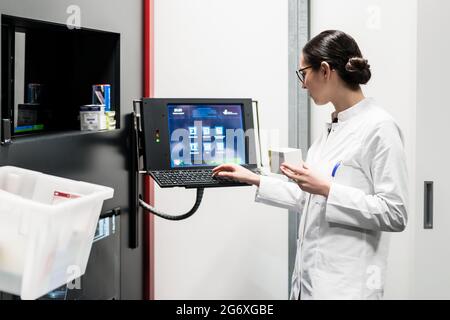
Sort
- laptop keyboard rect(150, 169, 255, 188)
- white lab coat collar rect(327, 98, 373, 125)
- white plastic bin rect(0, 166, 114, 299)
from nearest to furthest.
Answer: white plastic bin rect(0, 166, 114, 299), white lab coat collar rect(327, 98, 373, 125), laptop keyboard rect(150, 169, 255, 188)

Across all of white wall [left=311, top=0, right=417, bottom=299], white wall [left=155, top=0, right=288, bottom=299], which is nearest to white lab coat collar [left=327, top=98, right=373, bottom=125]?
white wall [left=311, top=0, right=417, bottom=299]

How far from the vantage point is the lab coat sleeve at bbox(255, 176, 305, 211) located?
1.62m

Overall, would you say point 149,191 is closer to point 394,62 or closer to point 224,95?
point 224,95

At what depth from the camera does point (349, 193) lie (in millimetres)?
1367

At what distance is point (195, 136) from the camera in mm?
1727

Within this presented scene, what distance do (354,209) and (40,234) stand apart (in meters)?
0.77

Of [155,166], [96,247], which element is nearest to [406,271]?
[155,166]

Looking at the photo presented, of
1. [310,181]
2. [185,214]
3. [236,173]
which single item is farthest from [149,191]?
[310,181]

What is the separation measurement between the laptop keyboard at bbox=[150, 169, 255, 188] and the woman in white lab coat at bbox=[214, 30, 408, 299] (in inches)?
9.9

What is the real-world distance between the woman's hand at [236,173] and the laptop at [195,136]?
0.03 m

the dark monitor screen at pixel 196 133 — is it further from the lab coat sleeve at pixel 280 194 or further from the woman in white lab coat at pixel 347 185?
the woman in white lab coat at pixel 347 185

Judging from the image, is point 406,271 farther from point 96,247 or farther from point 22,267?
point 22,267

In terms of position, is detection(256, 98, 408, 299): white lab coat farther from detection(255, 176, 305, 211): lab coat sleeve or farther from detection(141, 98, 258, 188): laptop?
detection(141, 98, 258, 188): laptop

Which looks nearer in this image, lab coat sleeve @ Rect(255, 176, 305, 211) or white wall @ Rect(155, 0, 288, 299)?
lab coat sleeve @ Rect(255, 176, 305, 211)
